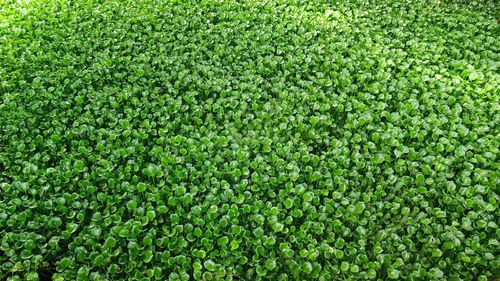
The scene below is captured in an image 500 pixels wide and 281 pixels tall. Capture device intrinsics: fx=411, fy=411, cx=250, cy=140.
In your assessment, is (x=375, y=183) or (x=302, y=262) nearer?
(x=302, y=262)

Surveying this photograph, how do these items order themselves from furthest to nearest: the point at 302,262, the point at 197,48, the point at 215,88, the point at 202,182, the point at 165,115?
the point at 197,48
the point at 215,88
the point at 165,115
the point at 202,182
the point at 302,262

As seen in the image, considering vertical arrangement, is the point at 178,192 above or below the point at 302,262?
above

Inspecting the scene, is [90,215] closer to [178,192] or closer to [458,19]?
[178,192]

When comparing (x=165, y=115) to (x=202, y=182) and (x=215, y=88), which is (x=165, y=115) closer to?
(x=215, y=88)

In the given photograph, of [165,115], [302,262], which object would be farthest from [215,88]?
[302,262]

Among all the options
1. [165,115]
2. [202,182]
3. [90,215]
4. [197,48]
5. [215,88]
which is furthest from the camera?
[197,48]

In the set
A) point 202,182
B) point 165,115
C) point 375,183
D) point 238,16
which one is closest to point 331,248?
point 375,183

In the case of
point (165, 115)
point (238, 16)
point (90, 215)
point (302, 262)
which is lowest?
point (302, 262)
